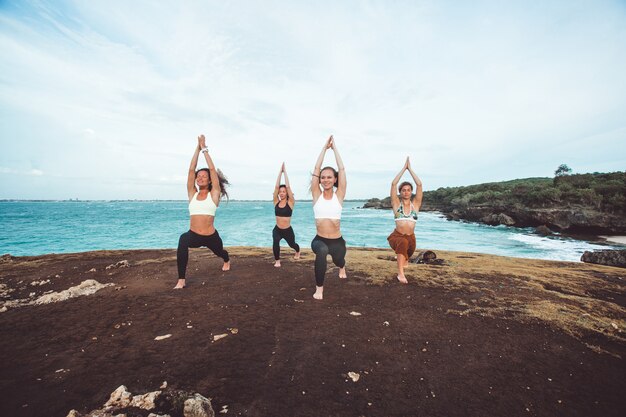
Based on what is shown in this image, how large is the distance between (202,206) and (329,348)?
12.7 ft

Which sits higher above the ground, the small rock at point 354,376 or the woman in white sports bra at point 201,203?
the woman in white sports bra at point 201,203

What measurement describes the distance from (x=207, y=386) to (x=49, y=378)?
1.43 m

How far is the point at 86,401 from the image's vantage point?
2055mm

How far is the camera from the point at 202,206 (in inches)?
213

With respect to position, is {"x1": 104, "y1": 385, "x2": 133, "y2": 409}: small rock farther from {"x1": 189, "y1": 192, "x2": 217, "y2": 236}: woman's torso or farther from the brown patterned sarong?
the brown patterned sarong

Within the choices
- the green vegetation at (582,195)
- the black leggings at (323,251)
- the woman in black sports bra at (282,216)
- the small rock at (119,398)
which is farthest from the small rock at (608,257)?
the green vegetation at (582,195)

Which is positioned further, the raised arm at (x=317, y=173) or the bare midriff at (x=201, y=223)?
the bare midriff at (x=201, y=223)

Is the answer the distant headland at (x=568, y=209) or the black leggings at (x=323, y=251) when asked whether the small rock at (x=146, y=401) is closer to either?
the black leggings at (x=323, y=251)

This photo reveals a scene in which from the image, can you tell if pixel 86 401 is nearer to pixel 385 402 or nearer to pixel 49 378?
pixel 49 378

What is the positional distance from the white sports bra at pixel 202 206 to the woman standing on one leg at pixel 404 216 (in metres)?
3.85

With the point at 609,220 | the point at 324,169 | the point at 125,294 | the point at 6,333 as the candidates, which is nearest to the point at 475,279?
the point at 324,169

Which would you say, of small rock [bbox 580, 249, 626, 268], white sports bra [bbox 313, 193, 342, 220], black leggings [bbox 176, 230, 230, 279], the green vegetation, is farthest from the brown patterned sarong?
A: the green vegetation

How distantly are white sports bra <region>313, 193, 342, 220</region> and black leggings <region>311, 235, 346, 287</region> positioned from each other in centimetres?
43

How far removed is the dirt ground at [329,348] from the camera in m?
2.16
